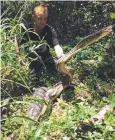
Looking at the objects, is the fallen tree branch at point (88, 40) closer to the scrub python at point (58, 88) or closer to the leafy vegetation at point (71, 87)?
the scrub python at point (58, 88)

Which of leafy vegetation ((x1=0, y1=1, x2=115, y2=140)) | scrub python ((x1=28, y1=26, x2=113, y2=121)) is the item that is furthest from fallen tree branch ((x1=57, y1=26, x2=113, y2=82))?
leafy vegetation ((x1=0, y1=1, x2=115, y2=140))

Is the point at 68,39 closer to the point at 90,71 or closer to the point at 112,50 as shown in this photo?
the point at 112,50

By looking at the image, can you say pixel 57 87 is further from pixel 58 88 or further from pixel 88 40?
pixel 88 40

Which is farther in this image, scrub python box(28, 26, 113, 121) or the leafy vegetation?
scrub python box(28, 26, 113, 121)

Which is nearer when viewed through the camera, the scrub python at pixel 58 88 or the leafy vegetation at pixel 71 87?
the leafy vegetation at pixel 71 87

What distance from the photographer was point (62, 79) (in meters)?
4.81

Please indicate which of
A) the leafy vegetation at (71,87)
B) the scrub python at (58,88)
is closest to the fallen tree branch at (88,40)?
the scrub python at (58,88)

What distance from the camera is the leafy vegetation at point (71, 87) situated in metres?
3.41

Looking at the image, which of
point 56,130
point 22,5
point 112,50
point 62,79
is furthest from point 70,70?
point 22,5

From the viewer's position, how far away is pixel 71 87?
15.3 ft

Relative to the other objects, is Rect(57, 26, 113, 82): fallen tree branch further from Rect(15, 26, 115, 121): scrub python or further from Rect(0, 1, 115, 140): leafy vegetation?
Rect(0, 1, 115, 140): leafy vegetation

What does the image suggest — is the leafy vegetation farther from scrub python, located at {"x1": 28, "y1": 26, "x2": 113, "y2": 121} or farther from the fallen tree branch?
the fallen tree branch

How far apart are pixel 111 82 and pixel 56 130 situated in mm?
1363

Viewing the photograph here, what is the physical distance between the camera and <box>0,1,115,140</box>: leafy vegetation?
3.41 metres
